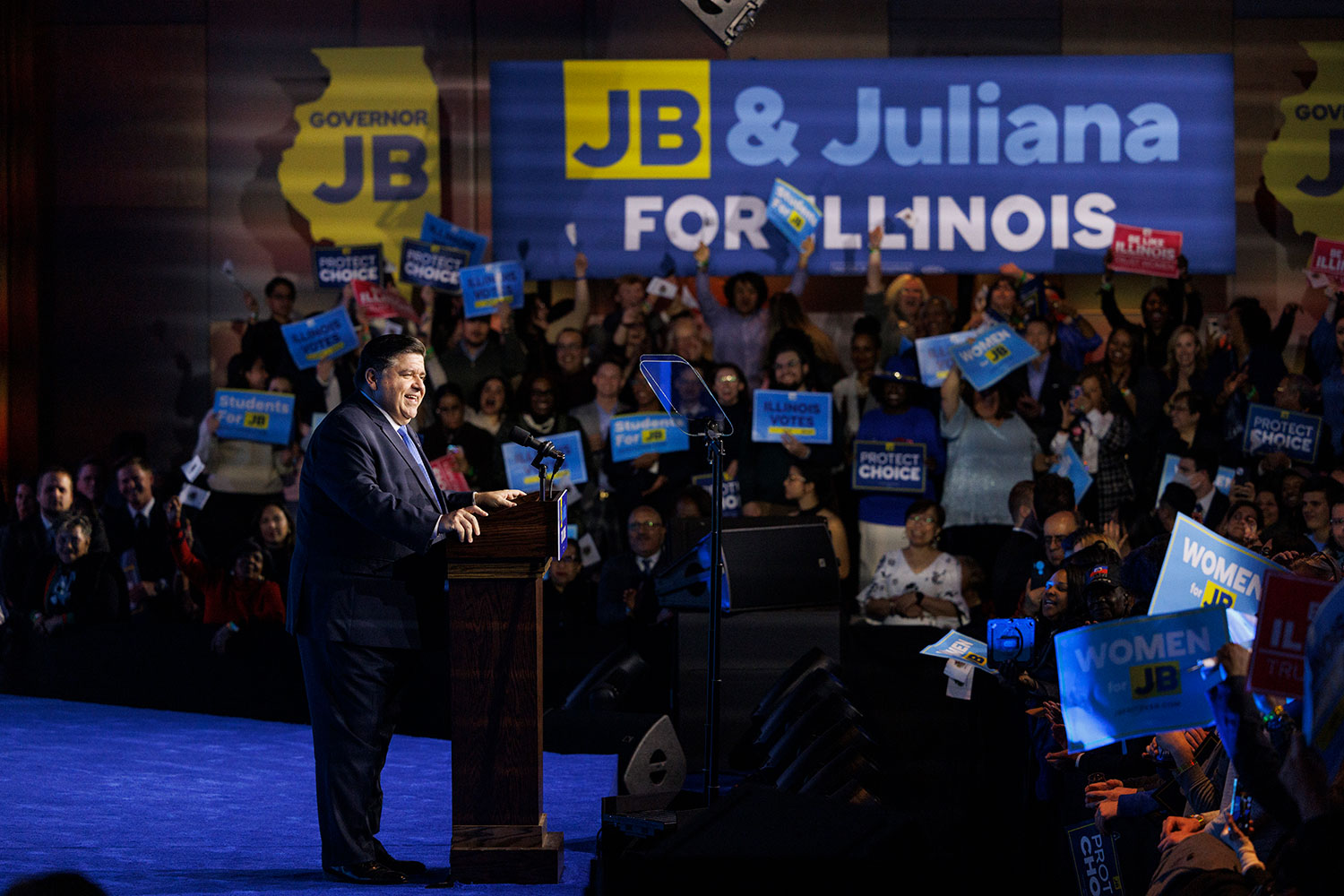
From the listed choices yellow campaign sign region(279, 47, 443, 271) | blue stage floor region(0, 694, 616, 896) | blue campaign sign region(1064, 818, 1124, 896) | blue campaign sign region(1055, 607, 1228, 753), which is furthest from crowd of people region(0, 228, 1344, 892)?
blue campaign sign region(1055, 607, 1228, 753)

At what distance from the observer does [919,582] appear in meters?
6.47

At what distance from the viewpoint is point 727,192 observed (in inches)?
339

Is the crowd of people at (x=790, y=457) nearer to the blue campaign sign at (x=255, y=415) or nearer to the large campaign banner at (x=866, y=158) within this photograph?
the blue campaign sign at (x=255, y=415)

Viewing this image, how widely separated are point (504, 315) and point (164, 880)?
4.67 metres

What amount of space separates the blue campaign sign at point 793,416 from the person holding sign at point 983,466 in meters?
0.65

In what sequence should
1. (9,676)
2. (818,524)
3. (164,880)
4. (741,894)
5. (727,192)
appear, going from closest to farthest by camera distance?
1. (741,894)
2. (164,880)
3. (818,524)
4. (9,676)
5. (727,192)

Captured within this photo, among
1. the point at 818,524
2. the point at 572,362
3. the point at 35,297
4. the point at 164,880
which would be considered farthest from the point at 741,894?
the point at 35,297

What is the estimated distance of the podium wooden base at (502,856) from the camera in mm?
3693

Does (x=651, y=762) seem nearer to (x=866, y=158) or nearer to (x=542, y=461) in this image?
(x=542, y=461)

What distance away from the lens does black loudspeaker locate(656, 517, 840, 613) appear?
17.6 ft

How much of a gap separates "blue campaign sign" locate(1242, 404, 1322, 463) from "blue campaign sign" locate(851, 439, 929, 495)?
150 centimetres

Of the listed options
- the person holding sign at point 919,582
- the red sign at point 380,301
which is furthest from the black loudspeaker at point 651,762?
the red sign at point 380,301

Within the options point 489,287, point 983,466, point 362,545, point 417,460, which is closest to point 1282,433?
point 983,466

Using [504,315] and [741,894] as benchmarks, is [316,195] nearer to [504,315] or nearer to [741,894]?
[504,315]
